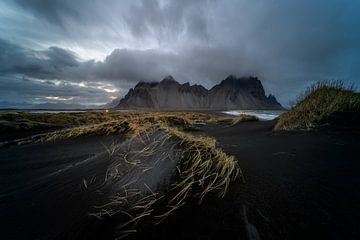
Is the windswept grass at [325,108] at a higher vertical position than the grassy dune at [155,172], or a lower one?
higher

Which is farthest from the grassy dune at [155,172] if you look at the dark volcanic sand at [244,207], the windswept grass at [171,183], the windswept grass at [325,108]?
the windswept grass at [325,108]

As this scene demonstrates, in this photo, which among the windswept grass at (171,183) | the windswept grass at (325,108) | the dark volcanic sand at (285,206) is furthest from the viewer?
the windswept grass at (325,108)

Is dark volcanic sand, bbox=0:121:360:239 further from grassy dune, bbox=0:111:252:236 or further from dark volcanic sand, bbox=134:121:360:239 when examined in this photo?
grassy dune, bbox=0:111:252:236

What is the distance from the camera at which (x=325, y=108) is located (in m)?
4.77

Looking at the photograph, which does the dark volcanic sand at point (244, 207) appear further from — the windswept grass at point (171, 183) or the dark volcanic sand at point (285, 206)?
the windswept grass at point (171, 183)

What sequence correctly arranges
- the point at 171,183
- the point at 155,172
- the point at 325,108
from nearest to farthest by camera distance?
the point at 171,183
the point at 155,172
the point at 325,108

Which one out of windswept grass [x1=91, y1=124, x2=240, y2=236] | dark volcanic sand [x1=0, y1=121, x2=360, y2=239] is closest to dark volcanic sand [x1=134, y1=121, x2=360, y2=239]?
dark volcanic sand [x1=0, y1=121, x2=360, y2=239]

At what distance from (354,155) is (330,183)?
1206mm

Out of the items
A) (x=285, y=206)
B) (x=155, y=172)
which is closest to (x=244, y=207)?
(x=285, y=206)

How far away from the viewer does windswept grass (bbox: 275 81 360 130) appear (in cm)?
446

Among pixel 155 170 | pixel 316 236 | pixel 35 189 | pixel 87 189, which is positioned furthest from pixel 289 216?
pixel 35 189

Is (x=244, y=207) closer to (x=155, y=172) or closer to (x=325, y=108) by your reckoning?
(x=155, y=172)

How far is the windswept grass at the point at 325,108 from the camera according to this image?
4.46 meters

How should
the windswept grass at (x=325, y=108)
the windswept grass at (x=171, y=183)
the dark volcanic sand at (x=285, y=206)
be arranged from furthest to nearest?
the windswept grass at (x=325, y=108)
the windswept grass at (x=171, y=183)
the dark volcanic sand at (x=285, y=206)
